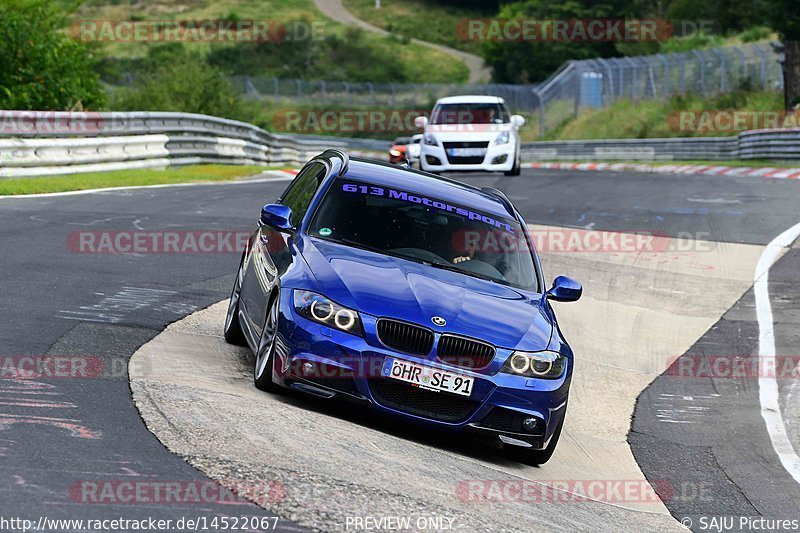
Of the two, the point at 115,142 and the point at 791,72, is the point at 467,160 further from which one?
the point at 791,72

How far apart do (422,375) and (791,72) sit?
35.9 m

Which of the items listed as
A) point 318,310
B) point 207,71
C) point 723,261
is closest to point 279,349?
point 318,310

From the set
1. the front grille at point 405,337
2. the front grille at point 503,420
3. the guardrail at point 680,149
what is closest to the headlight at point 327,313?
the front grille at point 405,337

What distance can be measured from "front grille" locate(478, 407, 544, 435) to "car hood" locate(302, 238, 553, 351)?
0.38m

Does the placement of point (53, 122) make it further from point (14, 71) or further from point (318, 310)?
point (318, 310)

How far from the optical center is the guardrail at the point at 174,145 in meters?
20.2

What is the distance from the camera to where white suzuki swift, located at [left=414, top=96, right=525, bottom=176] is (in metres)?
26.1

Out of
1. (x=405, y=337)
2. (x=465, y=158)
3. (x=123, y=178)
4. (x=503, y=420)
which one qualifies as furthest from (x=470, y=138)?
(x=405, y=337)

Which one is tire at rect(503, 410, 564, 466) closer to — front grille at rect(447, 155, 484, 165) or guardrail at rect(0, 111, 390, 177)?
guardrail at rect(0, 111, 390, 177)

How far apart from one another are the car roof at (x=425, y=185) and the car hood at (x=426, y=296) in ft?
2.79

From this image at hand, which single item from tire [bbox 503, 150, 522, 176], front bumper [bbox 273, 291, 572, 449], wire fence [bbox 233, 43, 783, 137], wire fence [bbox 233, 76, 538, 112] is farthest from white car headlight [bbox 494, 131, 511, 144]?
Answer: wire fence [bbox 233, 76, 538, 112]

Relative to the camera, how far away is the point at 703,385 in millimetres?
10625

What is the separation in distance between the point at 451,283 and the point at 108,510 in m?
3.39

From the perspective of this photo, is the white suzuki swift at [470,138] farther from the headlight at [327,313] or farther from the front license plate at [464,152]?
the headlight at [327,313]
